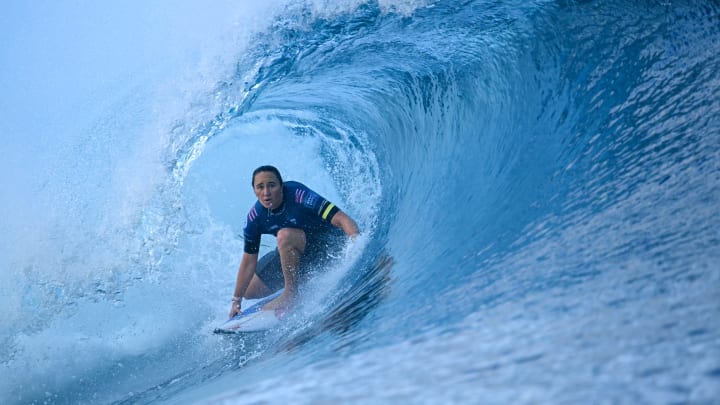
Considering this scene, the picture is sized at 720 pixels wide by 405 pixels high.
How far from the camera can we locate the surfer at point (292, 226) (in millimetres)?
4219

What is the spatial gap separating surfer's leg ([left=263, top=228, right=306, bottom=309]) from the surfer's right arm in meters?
0.45

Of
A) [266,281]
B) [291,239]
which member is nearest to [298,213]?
[291,239]

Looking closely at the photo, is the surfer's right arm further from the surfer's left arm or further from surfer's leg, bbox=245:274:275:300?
the surfer's left arm

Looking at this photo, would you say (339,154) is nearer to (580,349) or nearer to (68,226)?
(68,226)

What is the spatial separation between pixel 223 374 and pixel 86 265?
3.49m

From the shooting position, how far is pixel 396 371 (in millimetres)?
1368

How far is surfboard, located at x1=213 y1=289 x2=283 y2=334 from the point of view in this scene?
407 centimetres

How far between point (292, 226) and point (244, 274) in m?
0.64

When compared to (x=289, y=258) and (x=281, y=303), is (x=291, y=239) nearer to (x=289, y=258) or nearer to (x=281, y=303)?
(x=289, y=258)

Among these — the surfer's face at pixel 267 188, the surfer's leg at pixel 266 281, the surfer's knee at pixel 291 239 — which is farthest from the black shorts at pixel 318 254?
the surfer's leg at pixel 266 281

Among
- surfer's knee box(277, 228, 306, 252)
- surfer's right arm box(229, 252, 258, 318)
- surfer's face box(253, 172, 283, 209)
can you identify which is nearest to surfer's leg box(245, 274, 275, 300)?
surfer's right arm box(229, 252, 258, 318)

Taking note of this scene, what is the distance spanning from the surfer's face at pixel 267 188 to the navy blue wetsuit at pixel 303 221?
0.34ft

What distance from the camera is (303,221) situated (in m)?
4.34

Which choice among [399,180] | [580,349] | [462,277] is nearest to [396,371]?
[580,349]
